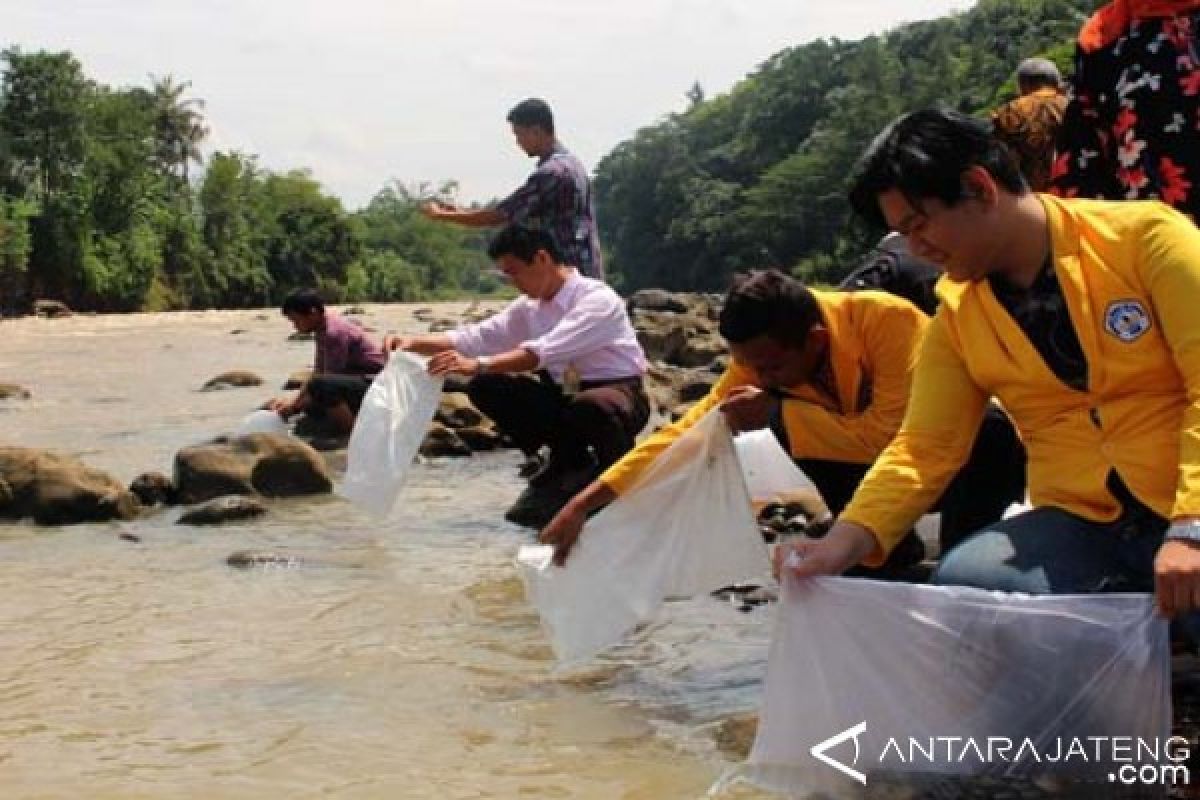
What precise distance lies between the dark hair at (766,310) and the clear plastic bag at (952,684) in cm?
85

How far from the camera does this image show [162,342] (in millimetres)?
24422

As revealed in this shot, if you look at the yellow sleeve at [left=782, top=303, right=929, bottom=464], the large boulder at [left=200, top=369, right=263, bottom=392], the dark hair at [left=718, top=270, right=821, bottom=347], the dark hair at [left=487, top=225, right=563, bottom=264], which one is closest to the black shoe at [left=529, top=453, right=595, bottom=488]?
the dark hair at [left=487, top=225, right=563, bottom=264]

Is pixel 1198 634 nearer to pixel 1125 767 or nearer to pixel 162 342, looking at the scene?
pixel 1125 767

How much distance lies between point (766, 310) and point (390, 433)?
2.27 metres

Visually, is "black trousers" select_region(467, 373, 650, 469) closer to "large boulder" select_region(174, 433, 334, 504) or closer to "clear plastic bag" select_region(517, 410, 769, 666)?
"large boulder" select_region(174, 433, 334, 504)

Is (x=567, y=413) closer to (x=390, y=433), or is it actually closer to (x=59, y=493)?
(x=390, y=433)

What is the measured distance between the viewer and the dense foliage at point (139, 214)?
1629 inches

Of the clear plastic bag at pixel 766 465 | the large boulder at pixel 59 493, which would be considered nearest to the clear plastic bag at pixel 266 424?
the large boulder at pixel 59 493

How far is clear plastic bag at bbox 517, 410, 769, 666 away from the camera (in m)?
3.51

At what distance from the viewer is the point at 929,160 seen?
7.86ft

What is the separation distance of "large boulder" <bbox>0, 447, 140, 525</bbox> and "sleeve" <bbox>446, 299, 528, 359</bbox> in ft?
5.01

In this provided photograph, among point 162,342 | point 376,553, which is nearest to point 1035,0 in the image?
point 162,342

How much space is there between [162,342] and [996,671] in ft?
76.4

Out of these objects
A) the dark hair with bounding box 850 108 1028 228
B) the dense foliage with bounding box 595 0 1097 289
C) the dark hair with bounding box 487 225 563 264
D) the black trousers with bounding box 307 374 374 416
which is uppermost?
the dense foliage with bounding box 595 0 1097 289
